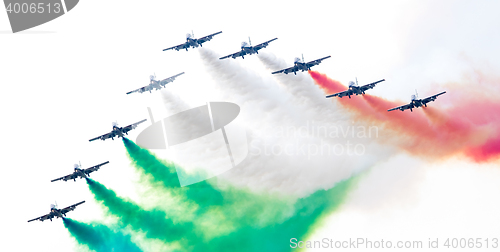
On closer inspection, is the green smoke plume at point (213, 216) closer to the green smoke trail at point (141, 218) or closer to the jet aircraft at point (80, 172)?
the green smoke trail at point (141, 218)

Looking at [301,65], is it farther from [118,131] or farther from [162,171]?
[118,131]

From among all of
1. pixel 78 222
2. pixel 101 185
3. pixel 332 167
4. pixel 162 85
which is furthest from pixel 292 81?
pixel 78 222

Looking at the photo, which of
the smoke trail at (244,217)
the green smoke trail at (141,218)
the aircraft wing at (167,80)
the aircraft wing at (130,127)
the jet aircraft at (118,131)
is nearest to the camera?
the smoke trail at (244,217)

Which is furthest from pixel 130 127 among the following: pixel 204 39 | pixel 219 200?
pixel 204 39

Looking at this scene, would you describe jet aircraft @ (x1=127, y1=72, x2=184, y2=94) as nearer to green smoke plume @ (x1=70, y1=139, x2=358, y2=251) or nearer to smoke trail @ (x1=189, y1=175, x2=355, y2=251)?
green smoke plume @ (x1=70, y1=139, x2=358, y2=251)

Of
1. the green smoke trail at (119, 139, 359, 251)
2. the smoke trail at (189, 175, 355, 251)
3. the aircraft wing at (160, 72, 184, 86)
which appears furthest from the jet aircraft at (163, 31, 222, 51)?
the smoke trail at (189, 175, 355, 251)

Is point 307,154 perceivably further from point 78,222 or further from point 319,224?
point 78,222

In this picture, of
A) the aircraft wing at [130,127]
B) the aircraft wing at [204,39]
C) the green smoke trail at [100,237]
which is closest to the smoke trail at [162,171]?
the aircraft wing at [130,127]
